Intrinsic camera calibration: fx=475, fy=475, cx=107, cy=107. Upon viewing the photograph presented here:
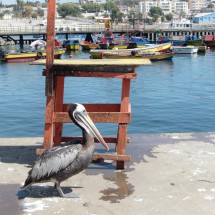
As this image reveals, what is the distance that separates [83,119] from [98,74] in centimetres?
101

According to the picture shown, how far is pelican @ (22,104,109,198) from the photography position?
5953 mm

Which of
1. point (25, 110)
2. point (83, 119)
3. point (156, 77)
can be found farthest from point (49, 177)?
point (156, 77)

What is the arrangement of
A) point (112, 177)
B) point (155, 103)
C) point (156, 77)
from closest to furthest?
point (112, 177)
point (155, 103)
point (156, 77)

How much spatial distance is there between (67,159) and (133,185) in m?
1.12

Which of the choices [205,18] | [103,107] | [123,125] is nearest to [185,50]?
[103,107]

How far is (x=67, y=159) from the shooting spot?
5.94 meters

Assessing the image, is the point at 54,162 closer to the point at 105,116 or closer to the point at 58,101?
the point at 105,116

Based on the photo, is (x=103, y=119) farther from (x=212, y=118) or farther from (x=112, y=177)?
(x=212, y=118)

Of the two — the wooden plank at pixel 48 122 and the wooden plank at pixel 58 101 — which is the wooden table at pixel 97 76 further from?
the wooden plank at pixel 58 101

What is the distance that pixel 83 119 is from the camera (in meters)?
6.14

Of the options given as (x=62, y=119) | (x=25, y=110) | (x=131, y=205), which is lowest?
(x=25, y=110)

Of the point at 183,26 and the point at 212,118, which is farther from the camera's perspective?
the point at 183,26

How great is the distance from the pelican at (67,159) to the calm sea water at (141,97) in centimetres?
1229

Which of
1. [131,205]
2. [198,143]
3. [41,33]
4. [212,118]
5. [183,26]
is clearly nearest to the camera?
[131,205]
